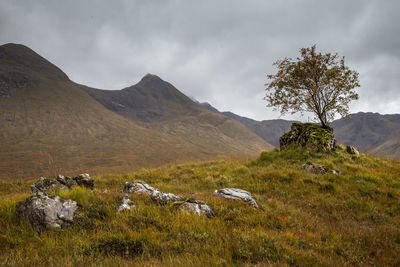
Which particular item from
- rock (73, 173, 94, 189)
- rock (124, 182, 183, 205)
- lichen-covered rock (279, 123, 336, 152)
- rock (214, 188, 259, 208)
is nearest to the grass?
rock (124, 182, 183, 205)

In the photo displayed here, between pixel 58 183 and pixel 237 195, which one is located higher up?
pixel 237 195

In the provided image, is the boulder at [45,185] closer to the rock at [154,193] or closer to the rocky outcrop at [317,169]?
the rock at [154,193]

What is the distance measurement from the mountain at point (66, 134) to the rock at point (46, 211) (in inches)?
1417

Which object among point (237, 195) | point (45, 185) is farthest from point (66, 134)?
point (237, 195)

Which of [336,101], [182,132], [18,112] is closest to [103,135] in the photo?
[18,112]

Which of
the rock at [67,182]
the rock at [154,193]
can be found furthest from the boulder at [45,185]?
the rock at [154,193]

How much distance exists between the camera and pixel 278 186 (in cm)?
887

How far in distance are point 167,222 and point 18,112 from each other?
405ft

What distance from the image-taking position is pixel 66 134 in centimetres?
7700

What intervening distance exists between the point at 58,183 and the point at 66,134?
85.9m

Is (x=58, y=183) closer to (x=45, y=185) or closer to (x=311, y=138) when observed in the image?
(x=45, y=185)

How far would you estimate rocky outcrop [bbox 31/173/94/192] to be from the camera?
692 centimetres

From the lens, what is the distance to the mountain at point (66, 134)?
155ft

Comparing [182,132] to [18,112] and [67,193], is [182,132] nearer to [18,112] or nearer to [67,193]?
[18,112]
